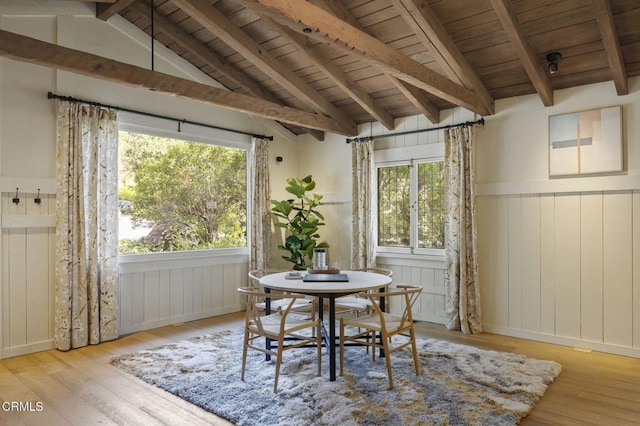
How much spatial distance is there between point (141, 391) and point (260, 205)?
3142mm

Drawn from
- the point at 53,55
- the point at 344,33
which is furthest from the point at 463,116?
the point at 53,55

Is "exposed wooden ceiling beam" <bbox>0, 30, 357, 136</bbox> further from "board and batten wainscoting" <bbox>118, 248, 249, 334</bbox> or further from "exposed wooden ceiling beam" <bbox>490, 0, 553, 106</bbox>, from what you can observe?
"exposed wooden ceiling beam" <bbox>490, 0, 553, 106</bbox>

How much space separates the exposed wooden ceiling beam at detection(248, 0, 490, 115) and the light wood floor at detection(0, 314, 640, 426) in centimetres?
247

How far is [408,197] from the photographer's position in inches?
214

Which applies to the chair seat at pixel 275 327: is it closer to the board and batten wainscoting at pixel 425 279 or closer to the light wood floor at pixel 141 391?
the light wood floor at pixel 141 391

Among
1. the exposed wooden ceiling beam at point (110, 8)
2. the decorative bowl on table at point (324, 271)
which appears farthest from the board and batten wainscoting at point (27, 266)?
the decorative bowl on table at point (324, 271)

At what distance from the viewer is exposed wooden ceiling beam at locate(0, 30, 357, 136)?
3.00 metres

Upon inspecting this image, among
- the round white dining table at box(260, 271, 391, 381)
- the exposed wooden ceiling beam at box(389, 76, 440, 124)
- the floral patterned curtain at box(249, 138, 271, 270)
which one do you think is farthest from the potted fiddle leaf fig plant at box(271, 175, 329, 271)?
the round white dining table at box(260, 271, 391, 381)

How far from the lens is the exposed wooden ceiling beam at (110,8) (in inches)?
164

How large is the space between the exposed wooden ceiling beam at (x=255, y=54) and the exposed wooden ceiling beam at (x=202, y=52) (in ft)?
1.80

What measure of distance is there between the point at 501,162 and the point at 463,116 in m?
0.69

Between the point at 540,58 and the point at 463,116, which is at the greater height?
the point at 540,58

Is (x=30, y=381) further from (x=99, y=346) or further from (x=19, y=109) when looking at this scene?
(x=19, y=109)

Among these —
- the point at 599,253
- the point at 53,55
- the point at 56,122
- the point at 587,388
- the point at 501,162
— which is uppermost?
the point at 53,55
